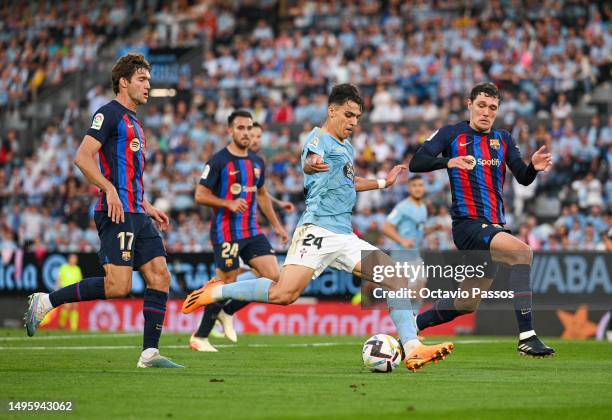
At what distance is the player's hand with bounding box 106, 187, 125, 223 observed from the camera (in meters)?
10.4

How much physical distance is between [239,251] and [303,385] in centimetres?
573

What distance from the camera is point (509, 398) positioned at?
8391 mm

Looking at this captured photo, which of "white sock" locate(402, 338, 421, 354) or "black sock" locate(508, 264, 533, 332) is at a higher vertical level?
"black sock" locate(508, 264, 533, 332)

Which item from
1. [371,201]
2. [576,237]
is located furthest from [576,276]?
[371,201]

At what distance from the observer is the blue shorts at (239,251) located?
14953mm

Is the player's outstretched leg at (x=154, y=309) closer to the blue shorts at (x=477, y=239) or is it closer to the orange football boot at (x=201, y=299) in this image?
the orange football boot at (x=201, y=299)

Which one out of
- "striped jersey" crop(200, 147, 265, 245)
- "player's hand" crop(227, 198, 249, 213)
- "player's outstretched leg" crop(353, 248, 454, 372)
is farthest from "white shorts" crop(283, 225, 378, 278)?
"striped jersey" crop(200, 147, 265, 245)

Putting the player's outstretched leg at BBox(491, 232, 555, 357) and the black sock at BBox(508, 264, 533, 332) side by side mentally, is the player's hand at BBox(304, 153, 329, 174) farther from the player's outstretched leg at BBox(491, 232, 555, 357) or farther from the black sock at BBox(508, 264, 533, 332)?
the black sock at BBox(508, 264, 533, 332)

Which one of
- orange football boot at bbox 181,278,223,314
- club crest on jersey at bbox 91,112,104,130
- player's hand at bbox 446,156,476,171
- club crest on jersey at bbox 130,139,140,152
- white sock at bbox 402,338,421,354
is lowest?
white sock at bbox 402,338,421,354

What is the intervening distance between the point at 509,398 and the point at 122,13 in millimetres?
33358

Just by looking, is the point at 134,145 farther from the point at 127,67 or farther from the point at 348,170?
the point at 348,170

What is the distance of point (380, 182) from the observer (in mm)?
10555

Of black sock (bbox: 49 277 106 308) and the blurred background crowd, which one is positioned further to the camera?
the blurred background crowd

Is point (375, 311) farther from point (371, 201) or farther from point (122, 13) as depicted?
point (122, 13)
